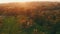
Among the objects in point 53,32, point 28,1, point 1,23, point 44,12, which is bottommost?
point 53,32

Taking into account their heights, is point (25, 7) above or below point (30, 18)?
above

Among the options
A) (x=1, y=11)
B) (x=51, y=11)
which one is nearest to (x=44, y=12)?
(x=51, y=11)

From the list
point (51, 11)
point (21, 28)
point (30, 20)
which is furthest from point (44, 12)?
point (21, 28)

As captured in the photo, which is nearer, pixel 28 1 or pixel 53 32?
pixel 53 32

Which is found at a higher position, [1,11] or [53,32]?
[1,11]

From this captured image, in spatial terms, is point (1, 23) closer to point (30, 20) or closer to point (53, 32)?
point (30, 20)

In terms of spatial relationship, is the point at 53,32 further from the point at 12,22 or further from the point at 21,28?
the point at 12,22
